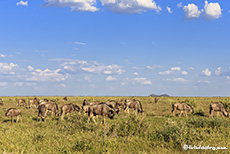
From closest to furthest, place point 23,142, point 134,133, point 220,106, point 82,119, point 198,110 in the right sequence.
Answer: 1. point 23,142
2. point 134,133
3. point 82,119
4. point 220,106
5. point 198,110

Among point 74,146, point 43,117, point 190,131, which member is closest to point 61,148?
point 74,146

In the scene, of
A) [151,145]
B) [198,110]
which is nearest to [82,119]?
[151,145]

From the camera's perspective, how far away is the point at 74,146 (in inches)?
402

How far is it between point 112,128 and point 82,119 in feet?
12.9

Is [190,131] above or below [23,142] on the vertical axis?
above

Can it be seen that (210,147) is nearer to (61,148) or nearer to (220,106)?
(61,148)

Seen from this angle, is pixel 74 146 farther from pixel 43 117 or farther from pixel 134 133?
pixel 43 117

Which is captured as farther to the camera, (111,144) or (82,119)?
(82,119)

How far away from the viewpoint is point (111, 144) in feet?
33.1

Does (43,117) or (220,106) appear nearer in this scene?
(43,117)

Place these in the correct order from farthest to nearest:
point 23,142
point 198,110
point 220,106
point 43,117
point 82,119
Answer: point 198,110
point 220,106
point 43,117
point 82,119
point 23,142

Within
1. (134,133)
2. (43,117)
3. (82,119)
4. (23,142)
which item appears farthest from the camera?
A: (43,117)

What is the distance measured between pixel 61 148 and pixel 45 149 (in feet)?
2.85

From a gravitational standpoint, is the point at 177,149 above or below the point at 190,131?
below
